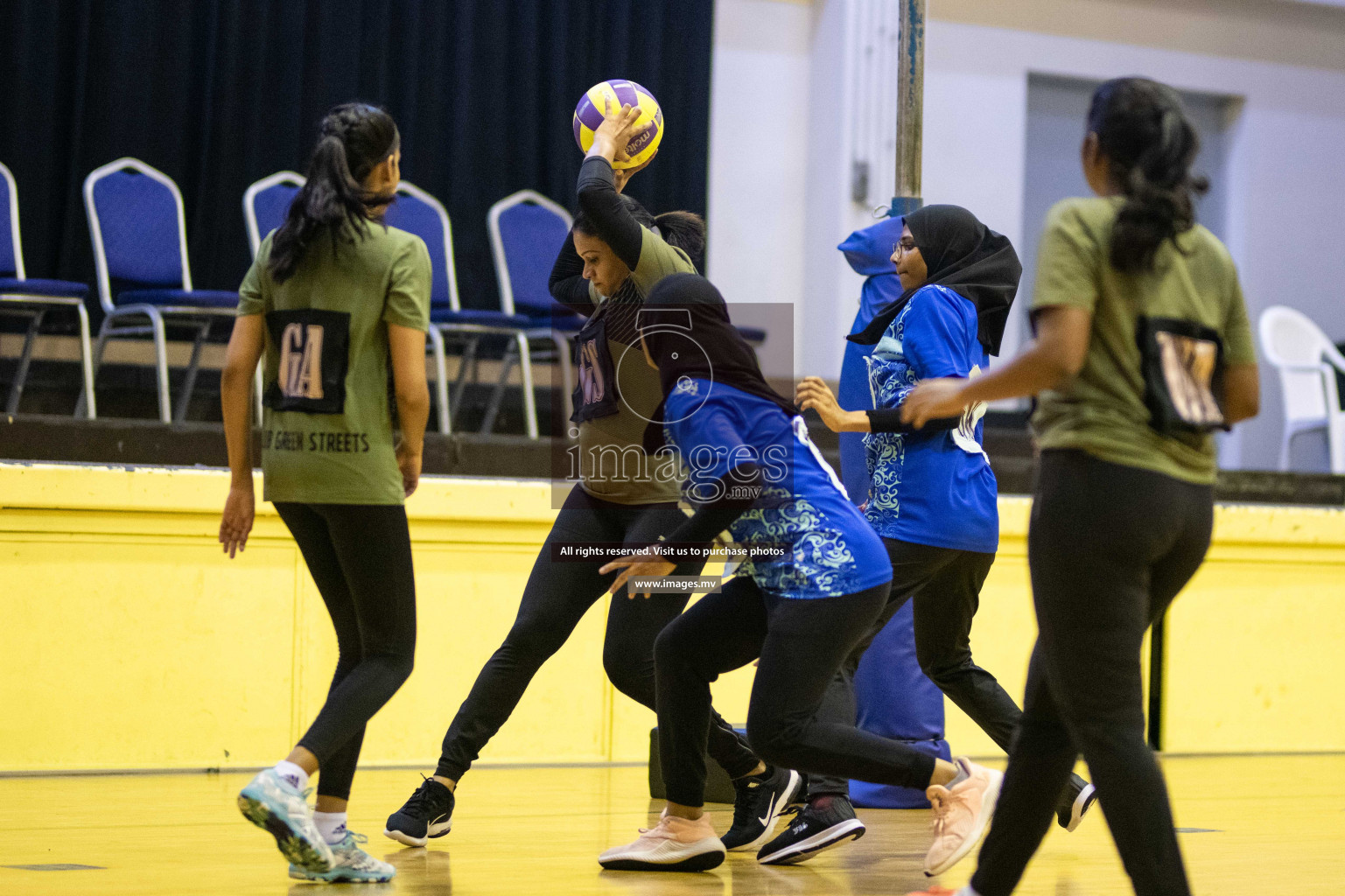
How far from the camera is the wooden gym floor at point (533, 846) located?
230 centimetres

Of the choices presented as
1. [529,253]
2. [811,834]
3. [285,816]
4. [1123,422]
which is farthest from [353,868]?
[529,253]

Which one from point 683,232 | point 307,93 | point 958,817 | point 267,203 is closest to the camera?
point 958,817

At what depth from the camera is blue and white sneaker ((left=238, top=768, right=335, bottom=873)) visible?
2.05 metres

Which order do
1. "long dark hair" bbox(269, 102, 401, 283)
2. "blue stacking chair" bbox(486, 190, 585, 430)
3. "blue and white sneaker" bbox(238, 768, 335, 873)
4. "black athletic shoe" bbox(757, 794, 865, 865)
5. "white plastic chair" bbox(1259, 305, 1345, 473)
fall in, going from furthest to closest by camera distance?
"white plastic chair" bbox(1259, 305, 1345, 473), "blue stacking chair" bbox(486, 190, 585, 430), "black athletic shoe" bbox(757, 794, 865, 865), "long dark hair" bbox(269, 102, 401, 283), "blue and white sneaker" bbox(238, 768, 335, 873)

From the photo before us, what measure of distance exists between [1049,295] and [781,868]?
142 cm

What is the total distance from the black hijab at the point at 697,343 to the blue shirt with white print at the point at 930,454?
0.44 metres

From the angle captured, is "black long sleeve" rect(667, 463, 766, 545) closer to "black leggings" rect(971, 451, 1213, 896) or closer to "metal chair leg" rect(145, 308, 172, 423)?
"black leggings" rect(971, 451, 1213, 896)

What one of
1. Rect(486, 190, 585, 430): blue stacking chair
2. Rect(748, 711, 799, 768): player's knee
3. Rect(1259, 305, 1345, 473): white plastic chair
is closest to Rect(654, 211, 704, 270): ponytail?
Rect(748, 711, 799, 768): player's knee

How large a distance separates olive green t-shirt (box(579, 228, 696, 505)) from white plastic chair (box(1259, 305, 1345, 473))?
511 centimetres

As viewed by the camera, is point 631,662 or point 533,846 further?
point 533,846

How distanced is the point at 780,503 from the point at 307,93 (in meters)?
4.75

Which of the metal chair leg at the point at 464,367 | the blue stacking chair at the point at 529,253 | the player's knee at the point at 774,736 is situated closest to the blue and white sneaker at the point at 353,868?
the player's knee at the point at 774,736

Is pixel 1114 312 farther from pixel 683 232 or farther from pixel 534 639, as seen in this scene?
pixel 534 639

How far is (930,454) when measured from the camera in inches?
100.0
